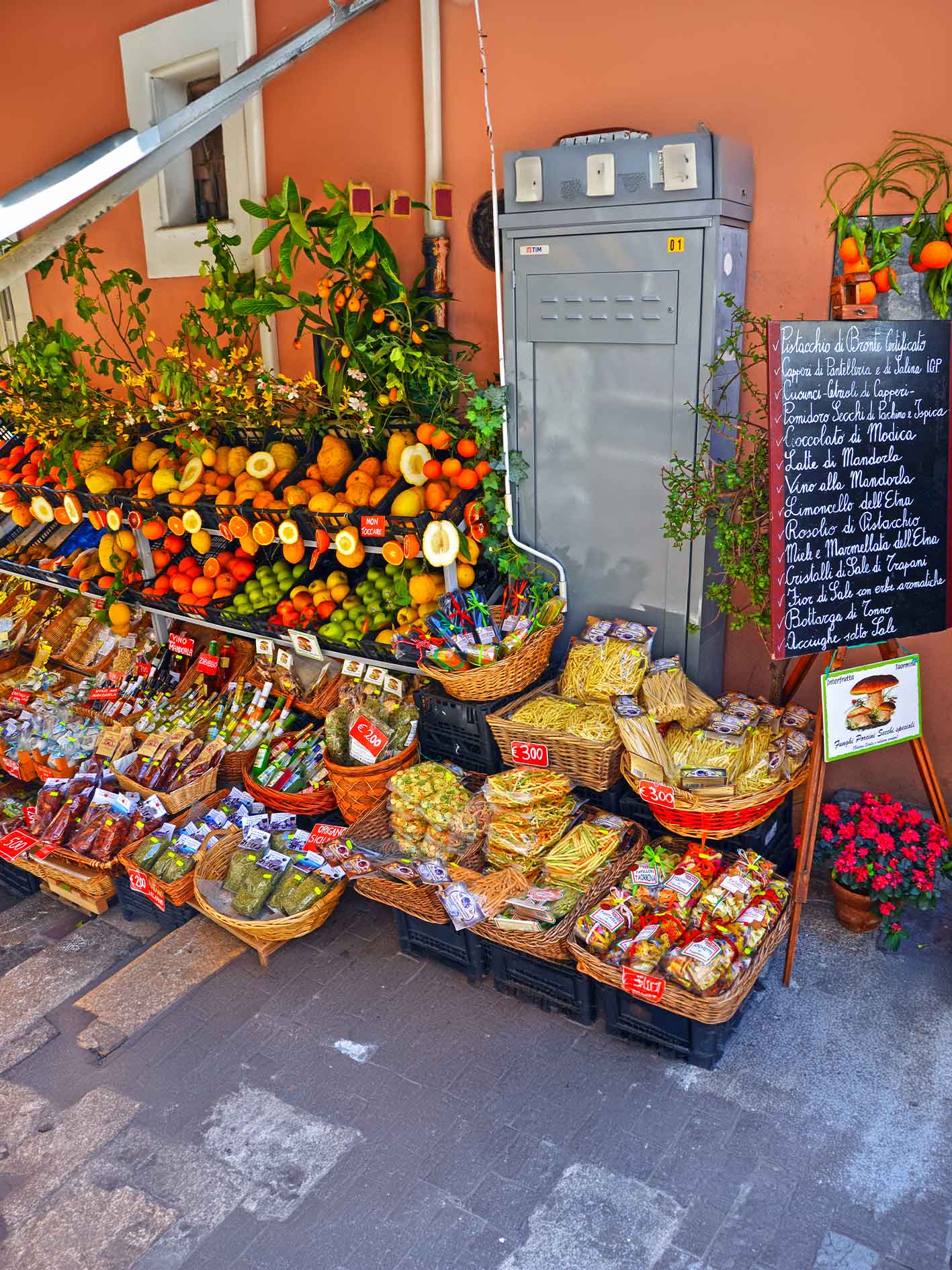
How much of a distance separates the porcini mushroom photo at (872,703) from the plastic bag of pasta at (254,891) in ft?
8.14

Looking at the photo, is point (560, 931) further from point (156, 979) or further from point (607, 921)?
point (156, 979)

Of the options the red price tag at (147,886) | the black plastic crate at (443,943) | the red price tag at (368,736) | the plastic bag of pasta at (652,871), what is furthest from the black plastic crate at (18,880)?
the plastic bag of pasta at (652,871)

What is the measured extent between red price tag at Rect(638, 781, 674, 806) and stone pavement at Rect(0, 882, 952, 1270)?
0.90 metres

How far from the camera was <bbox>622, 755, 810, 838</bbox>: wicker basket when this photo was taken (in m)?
3.50

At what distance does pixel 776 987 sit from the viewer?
3766 millimetres

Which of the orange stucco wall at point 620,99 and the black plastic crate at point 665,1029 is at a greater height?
the orange stucco wall at point 620,99

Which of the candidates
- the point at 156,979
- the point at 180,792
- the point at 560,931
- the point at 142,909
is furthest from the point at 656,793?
the point at 142,909

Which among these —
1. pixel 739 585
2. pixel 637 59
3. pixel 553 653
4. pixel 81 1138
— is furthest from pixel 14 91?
pixel 81 1138

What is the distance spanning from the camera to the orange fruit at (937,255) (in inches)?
131

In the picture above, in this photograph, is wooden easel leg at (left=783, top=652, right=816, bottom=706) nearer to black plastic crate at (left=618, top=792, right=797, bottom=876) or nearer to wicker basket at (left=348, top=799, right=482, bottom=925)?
black plastic crate at (left=618, top=792, right=797, bottom=876)

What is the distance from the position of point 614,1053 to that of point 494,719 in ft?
4.46

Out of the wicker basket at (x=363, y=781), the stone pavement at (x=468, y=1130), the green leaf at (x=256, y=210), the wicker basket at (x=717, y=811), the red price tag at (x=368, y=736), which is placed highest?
the green leaf at (x=256, y=210)

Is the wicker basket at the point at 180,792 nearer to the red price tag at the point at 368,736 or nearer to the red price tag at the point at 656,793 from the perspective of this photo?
the red price tag at the point at 368,736

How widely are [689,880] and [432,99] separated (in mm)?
3851
